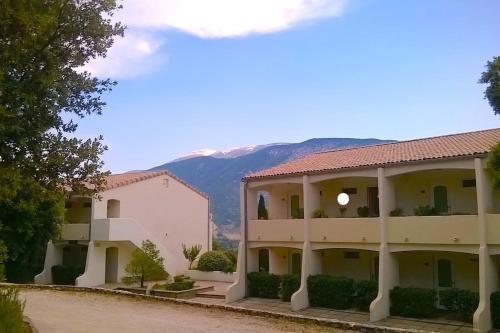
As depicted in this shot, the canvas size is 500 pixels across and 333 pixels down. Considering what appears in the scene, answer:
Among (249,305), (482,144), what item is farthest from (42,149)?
(482,144)

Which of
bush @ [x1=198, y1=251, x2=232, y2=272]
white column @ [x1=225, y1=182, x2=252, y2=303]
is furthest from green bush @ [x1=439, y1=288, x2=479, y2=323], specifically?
bush @ [x1=198, y1=251, x2=232, y2=272]

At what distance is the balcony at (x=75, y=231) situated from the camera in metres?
29.9

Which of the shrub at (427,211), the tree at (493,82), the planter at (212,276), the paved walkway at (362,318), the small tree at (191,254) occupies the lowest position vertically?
the paved walkway at (362,318)

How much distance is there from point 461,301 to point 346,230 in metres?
5.16

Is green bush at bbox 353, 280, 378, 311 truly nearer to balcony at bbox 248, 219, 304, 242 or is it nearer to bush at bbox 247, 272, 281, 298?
balcony at bbox 248, 219, 304, 242

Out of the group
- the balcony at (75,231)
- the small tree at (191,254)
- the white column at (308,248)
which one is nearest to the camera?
the white column at (308,248)

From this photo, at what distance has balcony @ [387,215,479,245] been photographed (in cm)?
1784

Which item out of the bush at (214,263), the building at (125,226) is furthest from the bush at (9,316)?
the bush at (214,263)

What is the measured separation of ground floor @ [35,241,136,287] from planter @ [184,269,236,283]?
14.0 feet

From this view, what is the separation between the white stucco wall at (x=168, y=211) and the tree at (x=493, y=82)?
66.6 ft

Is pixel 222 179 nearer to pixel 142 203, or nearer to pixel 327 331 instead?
pixel 142 203

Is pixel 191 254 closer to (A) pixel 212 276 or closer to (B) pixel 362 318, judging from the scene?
(A) pixel 212 276

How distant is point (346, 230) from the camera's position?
21.2 m

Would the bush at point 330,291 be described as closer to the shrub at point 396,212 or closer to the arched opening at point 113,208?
the shrub at point 396,212
